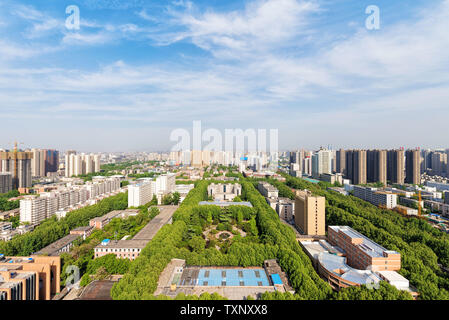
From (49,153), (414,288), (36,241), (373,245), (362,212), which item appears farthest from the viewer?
(49,153)

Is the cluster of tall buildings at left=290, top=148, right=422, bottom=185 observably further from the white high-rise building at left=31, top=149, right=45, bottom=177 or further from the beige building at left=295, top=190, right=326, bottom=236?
the white high-rise building at left=31, top=149, right=45, bottom=177

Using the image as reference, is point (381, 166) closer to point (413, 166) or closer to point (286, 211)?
point (413, 166)

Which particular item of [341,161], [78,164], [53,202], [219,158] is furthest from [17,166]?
[341,161]

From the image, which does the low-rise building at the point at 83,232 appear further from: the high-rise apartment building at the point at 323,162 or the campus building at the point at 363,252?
the high-rise apartment building at the point at 323,162

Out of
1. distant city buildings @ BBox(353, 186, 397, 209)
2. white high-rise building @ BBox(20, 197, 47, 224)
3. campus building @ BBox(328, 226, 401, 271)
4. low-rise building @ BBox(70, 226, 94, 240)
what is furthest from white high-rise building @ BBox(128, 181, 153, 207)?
distant city buildings @ BBox(353, 186, 397, 209)
